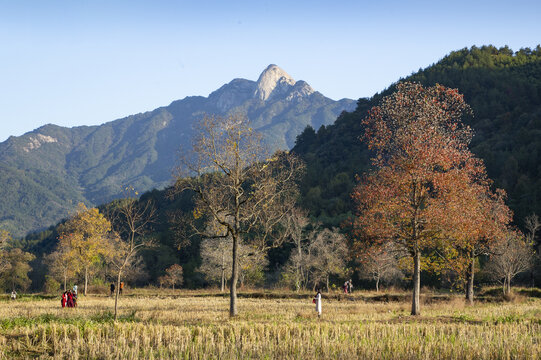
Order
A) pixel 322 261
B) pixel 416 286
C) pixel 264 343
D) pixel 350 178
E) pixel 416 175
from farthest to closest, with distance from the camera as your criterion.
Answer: pixel 350 178
pixel 322 261
pixel 416 175
pixel 416 286
pixel 264 343

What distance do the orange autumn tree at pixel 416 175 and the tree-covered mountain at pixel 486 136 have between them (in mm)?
59154

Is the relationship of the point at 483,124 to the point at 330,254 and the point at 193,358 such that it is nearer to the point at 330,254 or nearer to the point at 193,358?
the point at 330,254

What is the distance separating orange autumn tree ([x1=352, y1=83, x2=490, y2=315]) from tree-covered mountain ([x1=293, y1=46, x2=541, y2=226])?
59.2 meters

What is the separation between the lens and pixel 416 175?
2688cm

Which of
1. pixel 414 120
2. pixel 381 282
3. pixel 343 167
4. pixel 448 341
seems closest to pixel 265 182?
pixel 414 120

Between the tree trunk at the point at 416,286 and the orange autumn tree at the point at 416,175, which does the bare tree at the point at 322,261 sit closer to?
the tree trunk at the point at 416,286

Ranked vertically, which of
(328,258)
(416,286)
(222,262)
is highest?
(416,286)

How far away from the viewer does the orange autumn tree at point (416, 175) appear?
26.6 meters

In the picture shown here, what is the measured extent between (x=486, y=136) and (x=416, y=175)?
351ft

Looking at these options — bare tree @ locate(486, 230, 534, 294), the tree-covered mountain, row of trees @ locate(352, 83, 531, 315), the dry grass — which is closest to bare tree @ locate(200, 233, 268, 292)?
the tree-covered mountain

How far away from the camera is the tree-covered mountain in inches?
3846

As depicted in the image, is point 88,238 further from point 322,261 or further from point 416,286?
point 416,286

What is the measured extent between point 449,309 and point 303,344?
58.6 ft

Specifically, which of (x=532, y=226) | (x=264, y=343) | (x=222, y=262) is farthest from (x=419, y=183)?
(x=532, y=226)
